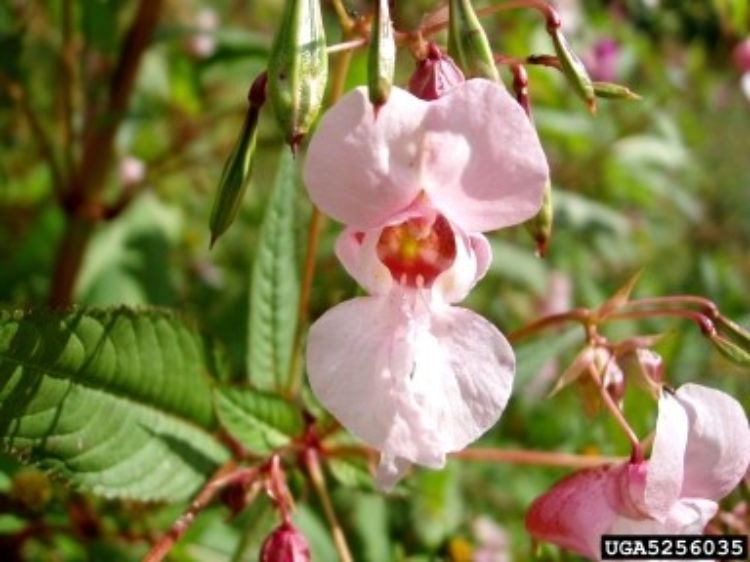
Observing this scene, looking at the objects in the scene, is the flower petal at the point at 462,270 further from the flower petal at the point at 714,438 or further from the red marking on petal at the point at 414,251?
the flower petal at the point at 714,438

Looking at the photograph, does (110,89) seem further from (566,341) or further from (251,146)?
(251,146)

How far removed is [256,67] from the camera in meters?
1.55

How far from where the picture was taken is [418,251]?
74 cm

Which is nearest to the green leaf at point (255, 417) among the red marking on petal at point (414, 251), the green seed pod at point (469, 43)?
the red marking on petal at point (414, 251)

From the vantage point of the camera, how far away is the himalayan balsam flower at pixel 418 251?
65 centimetres

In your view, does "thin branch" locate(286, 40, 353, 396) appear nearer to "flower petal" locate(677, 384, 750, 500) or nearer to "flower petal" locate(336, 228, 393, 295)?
"flower petal" locate(336, 228, 393, 295)

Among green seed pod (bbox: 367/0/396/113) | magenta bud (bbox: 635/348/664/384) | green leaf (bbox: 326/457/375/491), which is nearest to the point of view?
green seed pod (bbox: 367/0/396/113)

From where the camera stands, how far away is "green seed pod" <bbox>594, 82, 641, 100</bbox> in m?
0.74

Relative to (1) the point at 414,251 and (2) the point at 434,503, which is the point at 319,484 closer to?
(1) the point at 414,251

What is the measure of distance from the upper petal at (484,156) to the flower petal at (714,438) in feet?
0.64

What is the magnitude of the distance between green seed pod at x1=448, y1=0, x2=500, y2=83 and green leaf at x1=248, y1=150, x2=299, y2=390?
36 centimetres

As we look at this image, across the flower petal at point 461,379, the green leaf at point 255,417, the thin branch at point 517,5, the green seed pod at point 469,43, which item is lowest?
the green leaf at point 255,417

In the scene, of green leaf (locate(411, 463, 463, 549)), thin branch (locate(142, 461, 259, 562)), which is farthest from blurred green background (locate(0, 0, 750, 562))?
thin branch (locate(142, 461, 259, 562))

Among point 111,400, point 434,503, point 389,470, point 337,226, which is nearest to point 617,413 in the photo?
point 389,470
